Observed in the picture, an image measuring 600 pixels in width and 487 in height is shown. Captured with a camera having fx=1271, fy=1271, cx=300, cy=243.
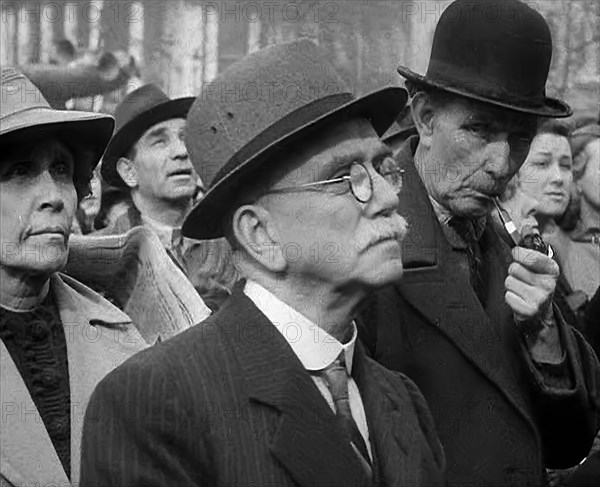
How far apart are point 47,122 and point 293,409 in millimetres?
1148

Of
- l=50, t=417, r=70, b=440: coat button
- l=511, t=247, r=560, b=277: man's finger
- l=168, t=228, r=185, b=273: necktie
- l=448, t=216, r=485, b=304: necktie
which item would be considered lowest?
l=168, t=228, r=185, b=273: necktie

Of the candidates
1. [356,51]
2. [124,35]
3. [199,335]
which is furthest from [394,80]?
[199,335]

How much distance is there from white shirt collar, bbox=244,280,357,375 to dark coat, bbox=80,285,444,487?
47 mm

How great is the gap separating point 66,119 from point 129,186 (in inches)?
129

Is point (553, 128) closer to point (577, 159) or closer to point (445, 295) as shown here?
point (577, 159)

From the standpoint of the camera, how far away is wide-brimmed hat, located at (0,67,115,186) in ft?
11.0

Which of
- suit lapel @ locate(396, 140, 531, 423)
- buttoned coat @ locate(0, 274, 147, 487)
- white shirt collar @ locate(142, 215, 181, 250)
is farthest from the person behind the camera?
white shirt collar @ locate(142, 215, 181, 250)

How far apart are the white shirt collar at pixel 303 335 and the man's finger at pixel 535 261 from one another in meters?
0.75

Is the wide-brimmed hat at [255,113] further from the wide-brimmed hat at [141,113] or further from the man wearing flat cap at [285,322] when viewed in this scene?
the wide-brimmed hat at [141,113]

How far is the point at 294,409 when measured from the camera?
8.73 feet

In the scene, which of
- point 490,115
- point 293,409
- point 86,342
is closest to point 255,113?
point 293,409

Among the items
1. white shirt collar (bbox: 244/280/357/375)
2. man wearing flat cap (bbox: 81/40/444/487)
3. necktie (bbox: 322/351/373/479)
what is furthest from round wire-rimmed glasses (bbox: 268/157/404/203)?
necktie (bbox: 322/351/373/479)

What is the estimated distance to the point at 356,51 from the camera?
323 inches

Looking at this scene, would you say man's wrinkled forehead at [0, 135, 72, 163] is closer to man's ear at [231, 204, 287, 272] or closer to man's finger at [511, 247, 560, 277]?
man's ear at [231, 204, 287, 272]
